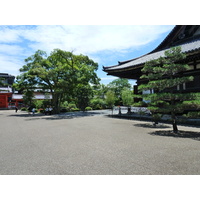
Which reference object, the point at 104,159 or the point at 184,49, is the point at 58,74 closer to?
the point at 184,49

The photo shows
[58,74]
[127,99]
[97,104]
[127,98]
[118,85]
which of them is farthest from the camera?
[118,85]

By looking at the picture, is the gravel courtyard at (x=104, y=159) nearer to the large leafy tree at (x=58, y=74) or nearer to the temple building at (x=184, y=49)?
the temple building at (x=184, y=49)

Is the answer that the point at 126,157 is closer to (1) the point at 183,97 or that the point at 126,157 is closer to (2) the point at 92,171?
(2) the point at 92,171

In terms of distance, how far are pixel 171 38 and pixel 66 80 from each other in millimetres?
12625

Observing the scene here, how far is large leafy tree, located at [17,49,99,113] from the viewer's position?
63.7 ft

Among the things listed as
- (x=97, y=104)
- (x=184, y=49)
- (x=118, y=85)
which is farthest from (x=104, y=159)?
(x=118, y=85)

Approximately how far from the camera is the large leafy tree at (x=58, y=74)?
63.7 feet

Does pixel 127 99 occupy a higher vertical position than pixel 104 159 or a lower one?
higher

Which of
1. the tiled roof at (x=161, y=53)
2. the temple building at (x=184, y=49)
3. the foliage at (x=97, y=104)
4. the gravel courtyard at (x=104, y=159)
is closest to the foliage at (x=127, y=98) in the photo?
the temple building at (x=184, y=49)

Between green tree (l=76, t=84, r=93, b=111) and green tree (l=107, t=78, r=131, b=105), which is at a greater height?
green tree (l=107, t=78, r=131, b=105)

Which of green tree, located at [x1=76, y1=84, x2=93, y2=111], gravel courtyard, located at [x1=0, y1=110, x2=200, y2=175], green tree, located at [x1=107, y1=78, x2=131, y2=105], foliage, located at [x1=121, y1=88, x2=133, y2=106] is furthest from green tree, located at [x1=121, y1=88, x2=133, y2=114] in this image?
green tree, located at [x1=107, y1=78, x2=131, y2=105]

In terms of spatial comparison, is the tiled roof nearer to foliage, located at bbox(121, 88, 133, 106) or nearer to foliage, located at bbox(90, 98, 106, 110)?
foliage, located at bbox(121, 88, 133, 106)

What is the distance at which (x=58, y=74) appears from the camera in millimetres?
20359

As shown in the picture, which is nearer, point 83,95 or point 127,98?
point 127,98
